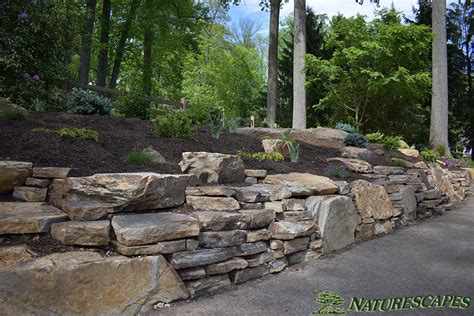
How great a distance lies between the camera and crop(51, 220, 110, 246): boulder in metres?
2.57

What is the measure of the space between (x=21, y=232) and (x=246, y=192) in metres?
1.98

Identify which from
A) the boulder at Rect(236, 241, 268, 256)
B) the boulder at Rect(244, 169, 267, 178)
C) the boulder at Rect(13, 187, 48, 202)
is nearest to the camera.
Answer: the boulder at Rect(13, 187, 48, 202)

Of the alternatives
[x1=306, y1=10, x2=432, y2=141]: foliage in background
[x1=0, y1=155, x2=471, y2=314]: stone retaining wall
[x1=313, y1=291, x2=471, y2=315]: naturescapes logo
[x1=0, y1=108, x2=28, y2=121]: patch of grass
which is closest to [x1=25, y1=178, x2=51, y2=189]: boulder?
[x1=0, y1=155, x2=471, y2=314]: stone retaining wall

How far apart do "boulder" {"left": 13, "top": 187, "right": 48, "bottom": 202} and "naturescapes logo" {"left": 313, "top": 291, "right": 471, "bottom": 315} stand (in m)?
2.46

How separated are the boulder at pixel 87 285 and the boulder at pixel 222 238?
383 millimetres

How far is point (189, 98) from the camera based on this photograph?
25234mm

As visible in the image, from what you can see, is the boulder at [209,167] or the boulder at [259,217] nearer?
the boulder at [259,217]

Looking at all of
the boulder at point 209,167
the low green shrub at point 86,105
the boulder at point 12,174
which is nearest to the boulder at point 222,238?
the boulder at point 209,167

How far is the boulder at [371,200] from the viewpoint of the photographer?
4.78m

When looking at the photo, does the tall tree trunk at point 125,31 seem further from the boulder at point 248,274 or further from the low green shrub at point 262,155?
the boulder at point 248,274

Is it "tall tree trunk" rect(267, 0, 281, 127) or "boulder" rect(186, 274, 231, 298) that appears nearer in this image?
"boulder" rect(186, 274, 231, 298)

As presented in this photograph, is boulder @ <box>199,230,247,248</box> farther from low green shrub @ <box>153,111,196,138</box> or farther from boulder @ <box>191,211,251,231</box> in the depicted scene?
low green shrub @ <box>153,111,196,138</box>

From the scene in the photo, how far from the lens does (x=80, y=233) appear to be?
8.45 feet

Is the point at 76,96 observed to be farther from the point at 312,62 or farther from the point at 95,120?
the point at 312,62
